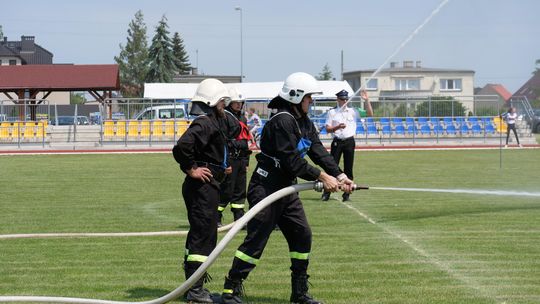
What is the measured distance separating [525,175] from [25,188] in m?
13.1

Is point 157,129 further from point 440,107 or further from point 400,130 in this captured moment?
point 440,107

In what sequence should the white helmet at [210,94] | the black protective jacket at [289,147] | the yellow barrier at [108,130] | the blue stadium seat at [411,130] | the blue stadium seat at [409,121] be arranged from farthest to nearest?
the blue stadium seat at [409,121] → the blue stadium seat at [411,130] → the yellow barrier at [108,130] → the white helmet at [210,94] → the black protective jacket at [289,147]

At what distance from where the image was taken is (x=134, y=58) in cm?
10831

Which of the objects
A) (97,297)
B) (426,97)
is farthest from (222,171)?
(426,97)

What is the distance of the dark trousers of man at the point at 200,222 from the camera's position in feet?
24.6

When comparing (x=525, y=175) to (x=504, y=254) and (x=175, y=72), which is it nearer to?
(x=504, y=254)

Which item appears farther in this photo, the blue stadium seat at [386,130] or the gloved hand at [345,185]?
the blue stadium seat at [386,130]

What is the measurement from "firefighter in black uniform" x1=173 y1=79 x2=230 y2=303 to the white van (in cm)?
3474

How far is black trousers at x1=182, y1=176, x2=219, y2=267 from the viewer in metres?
7.52

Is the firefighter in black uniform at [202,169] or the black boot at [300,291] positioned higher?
the firefighter in black uniform at [202,169]

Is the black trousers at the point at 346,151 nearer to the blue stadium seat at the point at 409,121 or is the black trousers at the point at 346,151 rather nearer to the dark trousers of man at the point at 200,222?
the dark trousers of man at the point at 200,222

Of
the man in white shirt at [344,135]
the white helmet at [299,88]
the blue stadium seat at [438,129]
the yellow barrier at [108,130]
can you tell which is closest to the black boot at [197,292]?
the white helmet at [299,88]

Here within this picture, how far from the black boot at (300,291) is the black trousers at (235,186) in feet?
14.4

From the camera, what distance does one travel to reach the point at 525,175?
21.9 meters
